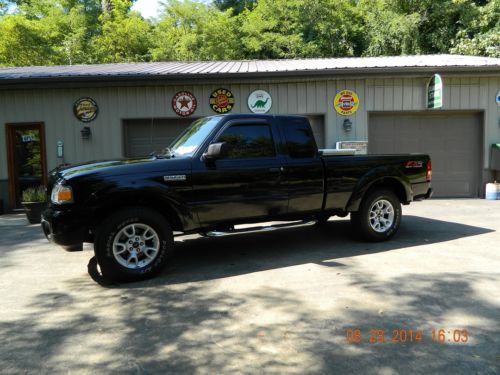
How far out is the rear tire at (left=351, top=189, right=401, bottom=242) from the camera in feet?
21.0

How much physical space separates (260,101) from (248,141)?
5.87 m

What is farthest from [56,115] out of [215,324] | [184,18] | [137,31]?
[184,18]

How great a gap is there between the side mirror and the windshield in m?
0.30

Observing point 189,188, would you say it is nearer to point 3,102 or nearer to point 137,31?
point 3,102

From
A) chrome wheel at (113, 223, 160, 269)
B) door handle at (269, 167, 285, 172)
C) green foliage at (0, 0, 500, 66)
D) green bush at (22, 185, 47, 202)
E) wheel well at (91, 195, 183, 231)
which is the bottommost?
chrome wheel at (113, 223, 160, 269)

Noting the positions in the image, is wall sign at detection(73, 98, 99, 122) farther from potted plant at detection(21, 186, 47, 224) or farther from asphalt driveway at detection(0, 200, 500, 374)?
asphalt driveway at detection(0, 200, 500, 374)

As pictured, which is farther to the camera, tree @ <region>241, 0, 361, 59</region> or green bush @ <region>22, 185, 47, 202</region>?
tree @ <region>241, 0, 361, 59</region>

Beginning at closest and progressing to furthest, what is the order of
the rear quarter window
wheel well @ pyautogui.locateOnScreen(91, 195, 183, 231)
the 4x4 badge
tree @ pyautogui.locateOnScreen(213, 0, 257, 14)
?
1. wheel well @ pyautogui.locateOnScreen(91, 195, 183, 231)
2. the 4x4 badge
3. the rear quarter window
4. tree @ pyautogui.locateOnScreen(213, 0, 257, 14)

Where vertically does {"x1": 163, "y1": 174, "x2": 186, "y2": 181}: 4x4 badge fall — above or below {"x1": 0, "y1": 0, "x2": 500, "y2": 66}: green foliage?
below

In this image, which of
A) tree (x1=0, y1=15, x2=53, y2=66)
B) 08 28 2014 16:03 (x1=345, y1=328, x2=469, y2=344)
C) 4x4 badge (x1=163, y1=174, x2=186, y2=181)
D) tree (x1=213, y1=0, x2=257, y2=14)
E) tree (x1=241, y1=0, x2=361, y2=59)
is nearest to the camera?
08 28 2014 16:03 (x1=345, y1=328, x2=469, y2=344)

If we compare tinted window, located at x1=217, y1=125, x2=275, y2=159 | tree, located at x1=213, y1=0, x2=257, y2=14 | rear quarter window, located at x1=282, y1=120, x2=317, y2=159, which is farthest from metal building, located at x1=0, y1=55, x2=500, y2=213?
tree, located at x1=213, y1=0, x2=257, y2=14

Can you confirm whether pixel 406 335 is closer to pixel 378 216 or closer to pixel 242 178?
pixel 242 178

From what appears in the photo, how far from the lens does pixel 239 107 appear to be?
11.2 metres

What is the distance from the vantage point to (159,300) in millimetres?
4289
